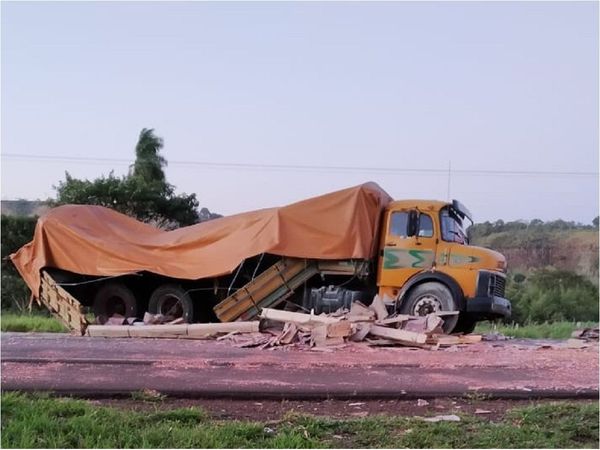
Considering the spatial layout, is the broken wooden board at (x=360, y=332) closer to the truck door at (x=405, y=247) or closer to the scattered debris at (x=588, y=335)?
the truck door at (x=405, y=247)

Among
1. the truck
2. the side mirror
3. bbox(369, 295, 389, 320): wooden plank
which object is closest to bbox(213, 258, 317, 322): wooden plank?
the truck

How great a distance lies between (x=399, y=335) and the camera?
440 inches

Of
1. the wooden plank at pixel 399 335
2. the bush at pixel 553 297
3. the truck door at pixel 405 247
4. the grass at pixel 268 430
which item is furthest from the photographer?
the bush at pixel 553 297

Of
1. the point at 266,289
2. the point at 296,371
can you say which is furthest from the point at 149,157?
the point at 296,371

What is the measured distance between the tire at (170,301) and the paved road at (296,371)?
355 cm

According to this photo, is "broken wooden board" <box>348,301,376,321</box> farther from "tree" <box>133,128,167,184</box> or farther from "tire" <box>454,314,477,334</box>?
"tree" <box>133,128,167,184</box>

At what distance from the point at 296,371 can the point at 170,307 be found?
7430 mm

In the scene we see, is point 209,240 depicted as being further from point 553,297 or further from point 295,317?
point 553,297

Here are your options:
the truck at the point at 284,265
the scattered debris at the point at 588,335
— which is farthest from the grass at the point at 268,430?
the scattered debris at the point at 588,335

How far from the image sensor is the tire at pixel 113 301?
48.3 ft

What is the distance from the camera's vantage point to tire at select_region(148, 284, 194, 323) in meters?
14.2

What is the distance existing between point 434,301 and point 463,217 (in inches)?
88.6

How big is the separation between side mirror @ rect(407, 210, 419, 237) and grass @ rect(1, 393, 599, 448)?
788 centimetres

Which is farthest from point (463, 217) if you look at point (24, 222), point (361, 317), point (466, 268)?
point (24, 222)
